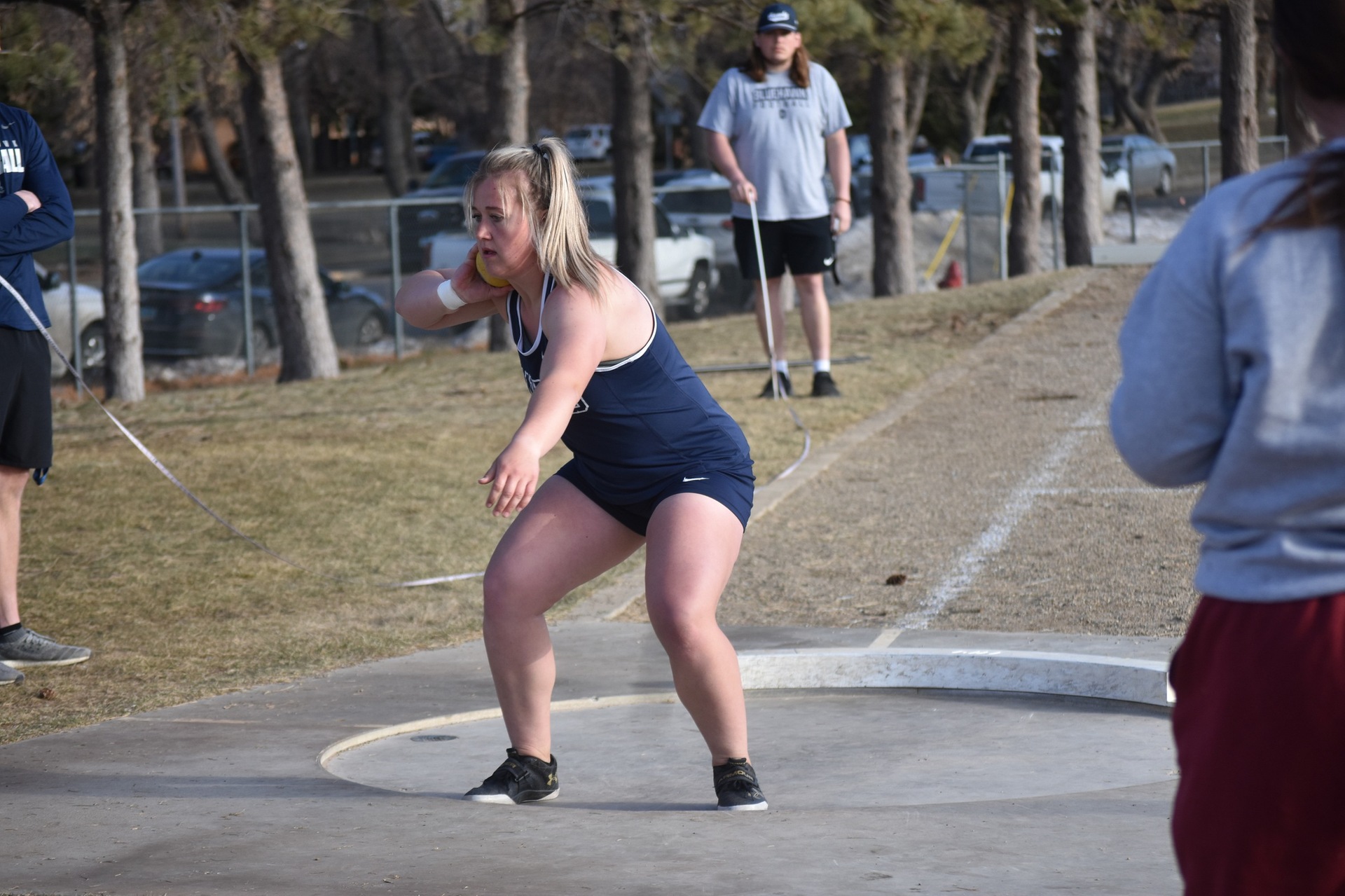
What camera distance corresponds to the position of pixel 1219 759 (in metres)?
1.90

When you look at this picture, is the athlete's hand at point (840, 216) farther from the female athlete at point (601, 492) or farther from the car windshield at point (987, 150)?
the car windshield at point (987, 150)

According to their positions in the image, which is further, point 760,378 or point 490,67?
point 490,67

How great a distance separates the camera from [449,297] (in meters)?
4.16

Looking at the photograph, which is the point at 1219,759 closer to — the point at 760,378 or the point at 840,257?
the point at 760,378

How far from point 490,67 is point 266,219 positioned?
3094mm

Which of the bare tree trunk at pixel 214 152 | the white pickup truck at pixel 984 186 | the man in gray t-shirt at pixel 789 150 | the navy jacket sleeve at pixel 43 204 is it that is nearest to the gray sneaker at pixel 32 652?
the navy jacket sleeve at pixel 43 204

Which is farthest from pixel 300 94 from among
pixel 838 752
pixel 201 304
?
pixel 838 752

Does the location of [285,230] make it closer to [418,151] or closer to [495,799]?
[495,799]

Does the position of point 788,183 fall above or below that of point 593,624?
above

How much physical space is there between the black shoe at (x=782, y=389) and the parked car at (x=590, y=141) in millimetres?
48078

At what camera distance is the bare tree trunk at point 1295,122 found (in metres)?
1.95

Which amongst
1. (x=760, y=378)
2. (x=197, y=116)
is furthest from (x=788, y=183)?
(x=197, y=116)

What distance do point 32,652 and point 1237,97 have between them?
16688 mm

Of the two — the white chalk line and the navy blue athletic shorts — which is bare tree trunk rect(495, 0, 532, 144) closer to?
the white chalk line
